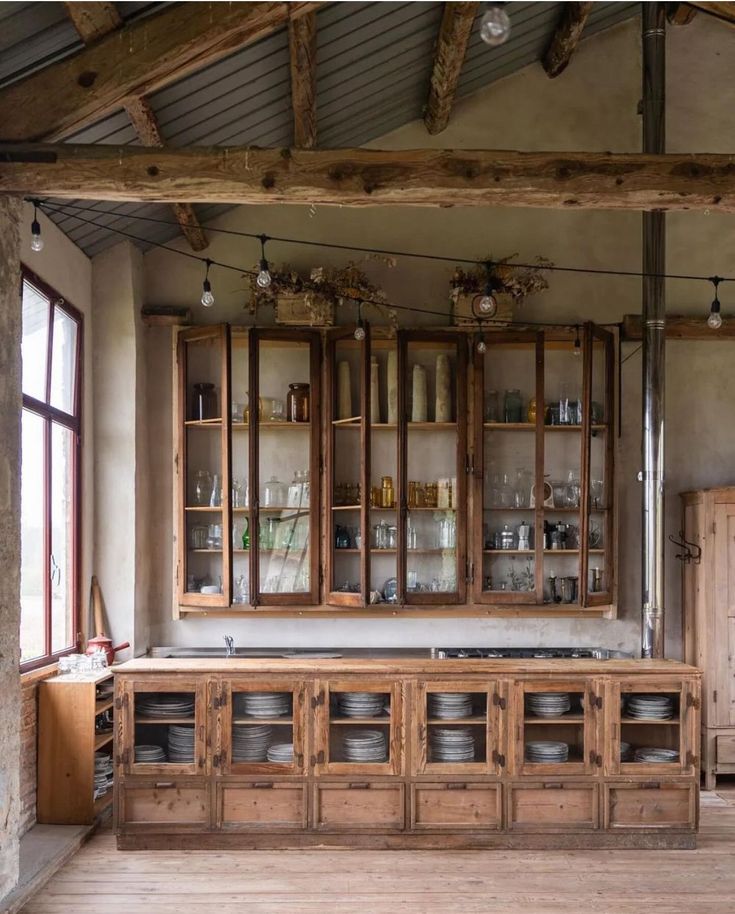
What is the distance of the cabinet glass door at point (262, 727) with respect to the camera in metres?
5.88

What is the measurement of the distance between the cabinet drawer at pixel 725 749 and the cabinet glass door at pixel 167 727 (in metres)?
3.70

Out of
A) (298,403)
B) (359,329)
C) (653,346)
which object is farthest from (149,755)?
(653,346)

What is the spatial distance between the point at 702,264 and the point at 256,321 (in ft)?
11.4

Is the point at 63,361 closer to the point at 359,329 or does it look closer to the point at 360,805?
the point at 359,329

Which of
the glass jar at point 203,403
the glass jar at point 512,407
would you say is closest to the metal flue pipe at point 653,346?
the glass jar at point 512,407

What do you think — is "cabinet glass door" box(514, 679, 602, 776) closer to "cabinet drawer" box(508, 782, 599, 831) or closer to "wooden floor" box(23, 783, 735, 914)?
"cabinet drawer" box(508, 782, 599, 831)

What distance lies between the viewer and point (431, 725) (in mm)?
5953

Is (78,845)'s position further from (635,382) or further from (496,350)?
(635,382)

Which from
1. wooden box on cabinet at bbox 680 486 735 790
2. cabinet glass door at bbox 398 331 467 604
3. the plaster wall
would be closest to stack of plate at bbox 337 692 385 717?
cabinet glass door at bbox 398 331 467 604

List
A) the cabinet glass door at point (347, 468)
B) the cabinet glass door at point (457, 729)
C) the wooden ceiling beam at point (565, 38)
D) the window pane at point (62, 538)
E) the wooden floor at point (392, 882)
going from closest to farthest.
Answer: the wooden floor at point (392, 882) < the cabinet glass door at point (457, 729) < the window pane at point (62, 538) < the wooden ceiling beam at point (565, 38) < the cabinet glass door at point (347, 468)

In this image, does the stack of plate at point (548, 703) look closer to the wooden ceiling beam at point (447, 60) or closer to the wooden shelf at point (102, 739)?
the wooden shelf at point (102, 739)

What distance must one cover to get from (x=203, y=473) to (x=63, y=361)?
1.28 metres

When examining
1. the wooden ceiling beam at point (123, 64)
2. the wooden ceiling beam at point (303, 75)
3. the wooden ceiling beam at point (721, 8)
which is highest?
the wooden ceiling beam at point (721, 8)

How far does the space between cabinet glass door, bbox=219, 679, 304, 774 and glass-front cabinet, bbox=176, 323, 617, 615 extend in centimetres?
118
